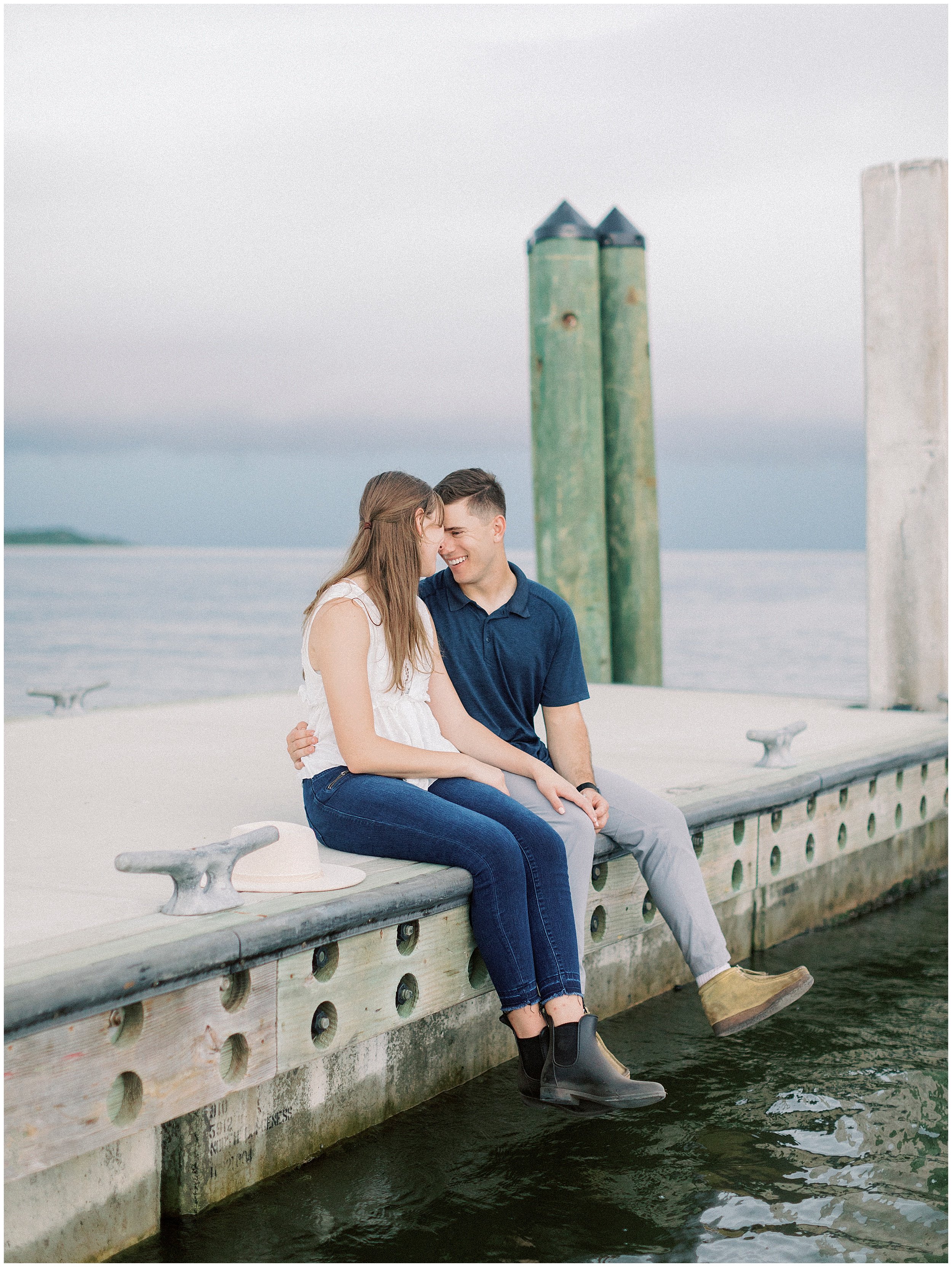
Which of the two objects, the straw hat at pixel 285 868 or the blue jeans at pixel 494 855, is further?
the blue jeans at pixel 494 855

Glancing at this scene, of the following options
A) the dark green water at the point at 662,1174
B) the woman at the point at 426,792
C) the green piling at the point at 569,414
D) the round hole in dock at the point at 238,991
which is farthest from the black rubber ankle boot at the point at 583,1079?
the green piling at the point at 569,414

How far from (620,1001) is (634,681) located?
3.60 meters

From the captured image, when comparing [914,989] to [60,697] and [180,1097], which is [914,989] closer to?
[180,1097]

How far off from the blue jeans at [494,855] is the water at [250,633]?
59 centimetres

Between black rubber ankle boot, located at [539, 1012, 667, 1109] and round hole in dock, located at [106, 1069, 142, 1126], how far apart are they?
2.90 feet

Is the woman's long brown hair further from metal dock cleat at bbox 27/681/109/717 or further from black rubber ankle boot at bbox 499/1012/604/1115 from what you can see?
metal dock cleat at bbox 27/681/109/717

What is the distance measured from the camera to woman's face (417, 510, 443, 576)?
310cm

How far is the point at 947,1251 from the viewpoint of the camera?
269 centimetres

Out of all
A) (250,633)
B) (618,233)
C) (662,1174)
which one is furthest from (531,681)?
(250,633)

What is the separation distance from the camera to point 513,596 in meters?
3.40

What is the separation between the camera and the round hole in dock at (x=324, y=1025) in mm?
2693

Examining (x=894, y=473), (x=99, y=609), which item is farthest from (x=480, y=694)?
(x=99, y=609)

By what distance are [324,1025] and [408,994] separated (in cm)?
25

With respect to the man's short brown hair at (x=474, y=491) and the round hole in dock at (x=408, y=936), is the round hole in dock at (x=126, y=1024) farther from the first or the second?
the man's short brown hair at (x=474, y=491)
